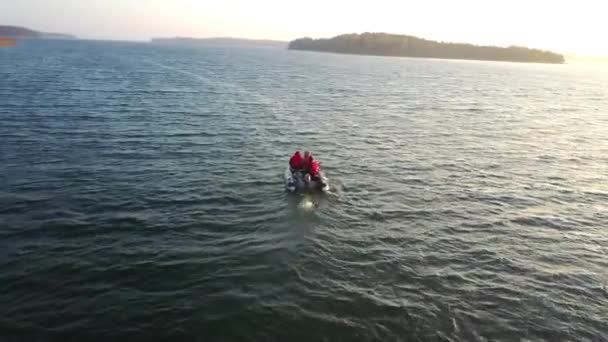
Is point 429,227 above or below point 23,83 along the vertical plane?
below

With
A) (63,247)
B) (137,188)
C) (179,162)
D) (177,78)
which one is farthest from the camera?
(177,78)

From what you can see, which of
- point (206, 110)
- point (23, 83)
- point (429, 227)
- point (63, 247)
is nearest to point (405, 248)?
point (429, 227)

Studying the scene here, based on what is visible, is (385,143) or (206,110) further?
(206,110)

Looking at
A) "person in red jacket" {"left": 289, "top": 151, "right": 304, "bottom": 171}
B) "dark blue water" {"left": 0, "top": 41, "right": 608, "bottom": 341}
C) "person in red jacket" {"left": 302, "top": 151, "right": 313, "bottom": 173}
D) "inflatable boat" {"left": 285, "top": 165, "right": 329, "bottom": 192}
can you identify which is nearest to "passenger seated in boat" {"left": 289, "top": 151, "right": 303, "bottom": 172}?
"person in red jacket" {"left": 289, "top": 151, "right": 304, "bottom": 171}

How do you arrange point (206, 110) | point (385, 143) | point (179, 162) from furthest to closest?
point (206, 110) → point (385, 143) → point (179, 162)

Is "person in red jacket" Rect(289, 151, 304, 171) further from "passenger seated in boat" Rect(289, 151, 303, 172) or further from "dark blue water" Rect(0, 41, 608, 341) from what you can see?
"dark blue water" Rect(0, 41, 608, 341)

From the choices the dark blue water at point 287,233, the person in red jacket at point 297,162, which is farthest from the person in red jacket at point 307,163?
the dark blue water at point 287,233

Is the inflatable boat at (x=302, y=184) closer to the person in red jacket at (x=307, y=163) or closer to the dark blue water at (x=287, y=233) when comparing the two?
the person in red jacket at (x=307, y=163)

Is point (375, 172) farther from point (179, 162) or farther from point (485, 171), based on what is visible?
point (179, 162)

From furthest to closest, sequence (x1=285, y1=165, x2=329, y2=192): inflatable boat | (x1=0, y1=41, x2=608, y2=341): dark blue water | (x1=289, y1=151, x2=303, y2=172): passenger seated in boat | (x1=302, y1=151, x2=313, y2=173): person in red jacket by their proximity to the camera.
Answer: (x1=289, y1=151, x2=303, y2=172): passenger seated in boat
(x1=302, y1=151, x2=313, y2=173): person in red jacket
(x1=285, y1=165, x2=329, y2=192): inflatable boat
(x1=0, y1=41, x2=608, y2=341): dark blue water
